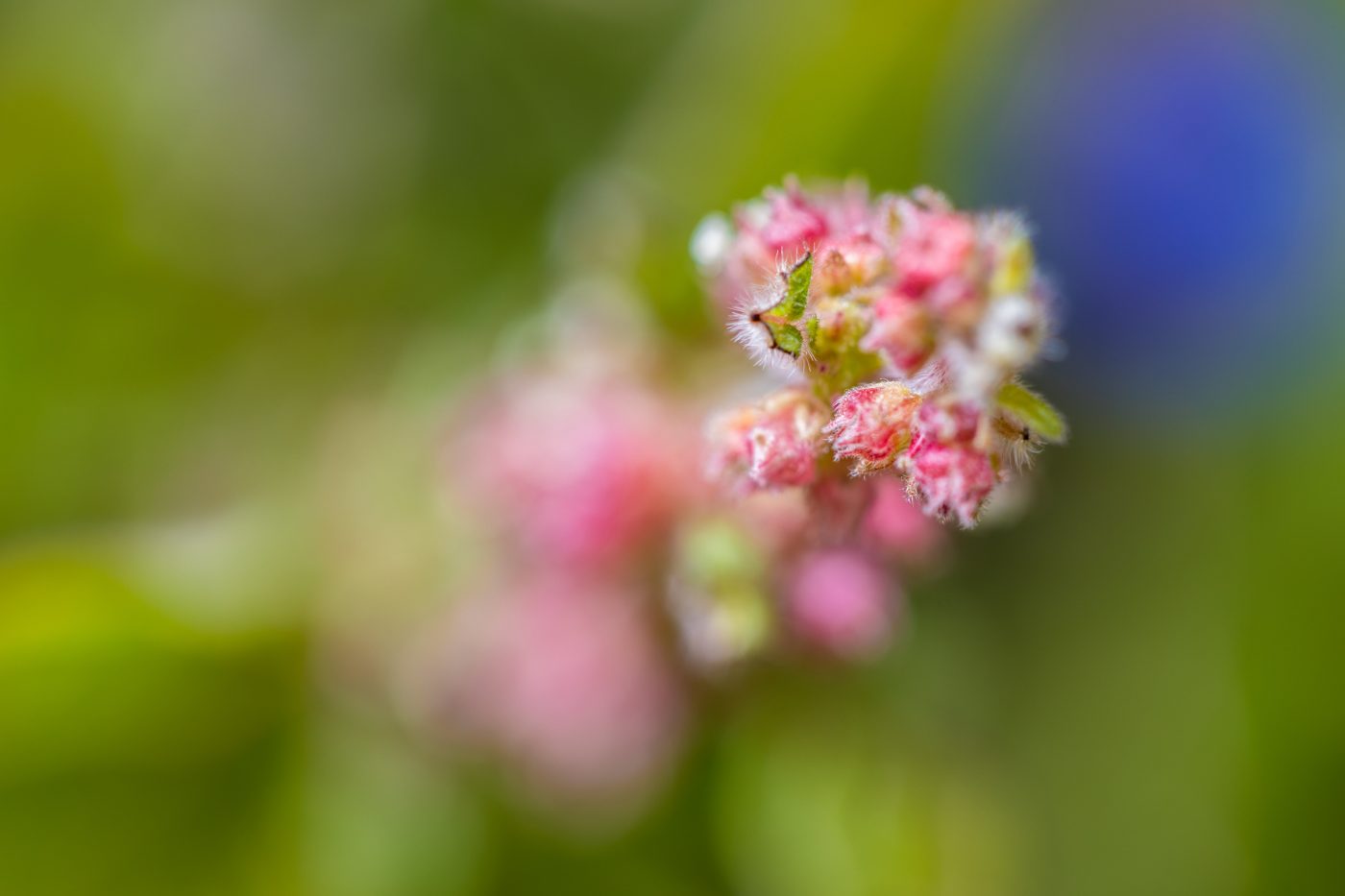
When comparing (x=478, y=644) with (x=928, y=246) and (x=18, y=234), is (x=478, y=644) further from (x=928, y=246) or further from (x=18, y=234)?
(x=18, y=234)

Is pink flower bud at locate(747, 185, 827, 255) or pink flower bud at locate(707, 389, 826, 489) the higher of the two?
pink flower bud at locate(747, 185, 827, 255)

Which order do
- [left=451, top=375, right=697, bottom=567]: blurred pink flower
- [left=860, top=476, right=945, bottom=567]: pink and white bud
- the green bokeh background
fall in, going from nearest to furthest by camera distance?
1. [left=860, top=476, right=945, bottom=567]: pink and white bud
2. [left=451, top=375, right=697, bottom=567]: blurred pink flower
3. the green bokeh background

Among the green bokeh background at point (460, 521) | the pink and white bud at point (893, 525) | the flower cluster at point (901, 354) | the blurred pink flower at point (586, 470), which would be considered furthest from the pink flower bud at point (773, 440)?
the green bokeh background at point (460, 521)

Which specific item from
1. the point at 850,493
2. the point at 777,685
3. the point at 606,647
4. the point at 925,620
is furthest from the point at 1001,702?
the point at 850,493

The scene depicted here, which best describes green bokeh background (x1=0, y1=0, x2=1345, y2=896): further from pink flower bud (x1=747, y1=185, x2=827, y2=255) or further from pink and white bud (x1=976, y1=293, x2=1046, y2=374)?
pink and white bud (x1=976, y1=293, x2=1046, y2=374)

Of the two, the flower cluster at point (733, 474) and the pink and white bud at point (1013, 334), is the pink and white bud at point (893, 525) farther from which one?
the pink and white bud at point (1013, 334)


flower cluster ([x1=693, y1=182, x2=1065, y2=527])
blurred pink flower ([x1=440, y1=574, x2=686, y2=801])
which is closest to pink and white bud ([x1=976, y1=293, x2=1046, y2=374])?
flower cluster ([x1=693, y1=182, x2=1065, y2=527])
